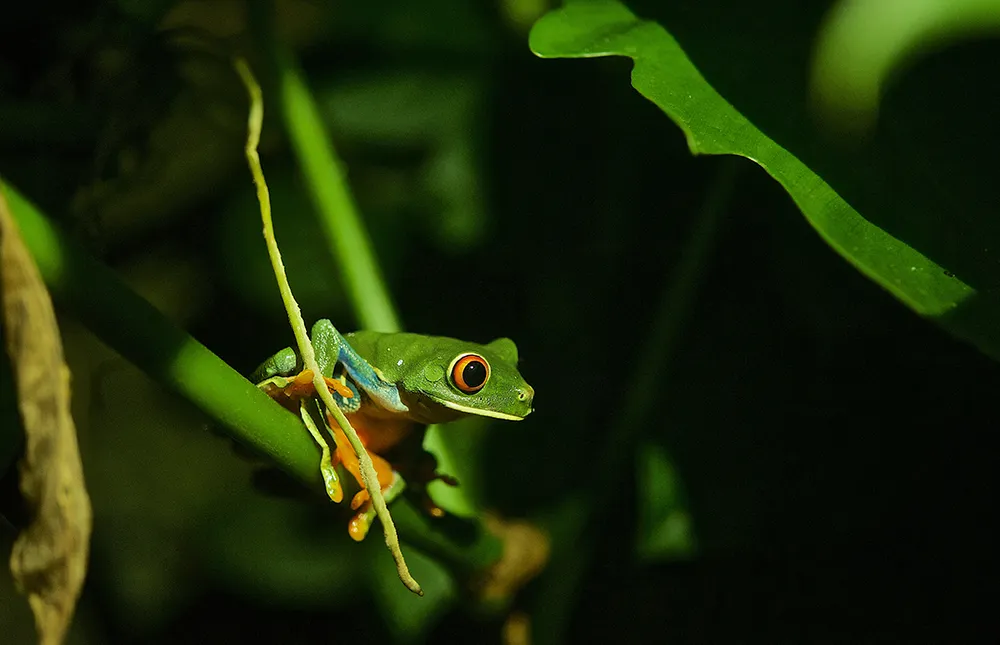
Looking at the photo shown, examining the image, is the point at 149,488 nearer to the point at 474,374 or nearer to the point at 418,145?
the point at 418,145

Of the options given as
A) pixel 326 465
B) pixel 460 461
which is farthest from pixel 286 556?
pixel 326 465

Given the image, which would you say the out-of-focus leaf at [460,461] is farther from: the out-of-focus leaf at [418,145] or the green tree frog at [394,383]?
the out-of-focus leaf at [418,145]

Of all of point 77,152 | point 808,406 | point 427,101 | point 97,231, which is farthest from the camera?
point 427,101

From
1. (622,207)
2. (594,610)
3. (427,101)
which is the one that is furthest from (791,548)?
(427,101)

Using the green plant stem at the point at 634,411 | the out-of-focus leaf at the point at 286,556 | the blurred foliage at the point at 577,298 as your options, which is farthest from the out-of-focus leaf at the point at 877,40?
the out-of-focus leaf at the point at 286,556

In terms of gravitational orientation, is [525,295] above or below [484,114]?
below

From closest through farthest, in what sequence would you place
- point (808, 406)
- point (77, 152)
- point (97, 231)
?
point (97, 231)
point (77, 152)
point (808, 406)

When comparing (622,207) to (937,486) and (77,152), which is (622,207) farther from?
(77,152)

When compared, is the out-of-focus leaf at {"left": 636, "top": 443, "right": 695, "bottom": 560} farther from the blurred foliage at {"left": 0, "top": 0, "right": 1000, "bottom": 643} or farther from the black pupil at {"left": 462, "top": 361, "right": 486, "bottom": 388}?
the black pupil at {"left": 462, "top": 361, "right": 486, "bottom": 388}
